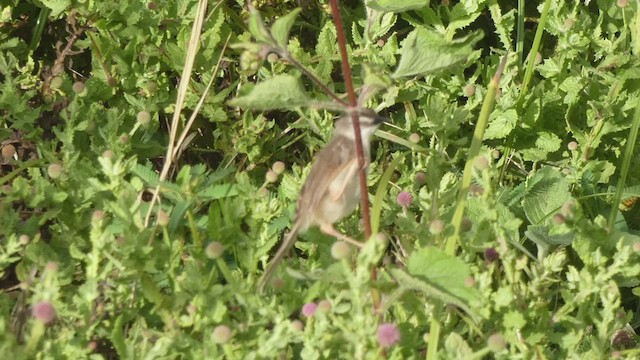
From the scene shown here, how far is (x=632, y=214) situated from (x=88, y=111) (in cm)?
152

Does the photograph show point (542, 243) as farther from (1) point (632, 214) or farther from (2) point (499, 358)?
(1) point (632, 214)

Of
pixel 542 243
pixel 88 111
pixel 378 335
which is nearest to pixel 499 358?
pixel 378 335

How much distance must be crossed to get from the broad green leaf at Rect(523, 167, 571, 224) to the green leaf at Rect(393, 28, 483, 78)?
79 cm

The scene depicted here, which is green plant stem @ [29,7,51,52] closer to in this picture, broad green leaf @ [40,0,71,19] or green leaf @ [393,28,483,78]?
broad green leaf @ [40,0,71,19]

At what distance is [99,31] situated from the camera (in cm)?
259

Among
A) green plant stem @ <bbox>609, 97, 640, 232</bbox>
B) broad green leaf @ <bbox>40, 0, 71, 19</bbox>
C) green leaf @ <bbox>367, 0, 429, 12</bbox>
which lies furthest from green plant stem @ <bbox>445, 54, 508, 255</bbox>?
broad green leaf @ <bbox>40, 0, 71, 19</bbox>

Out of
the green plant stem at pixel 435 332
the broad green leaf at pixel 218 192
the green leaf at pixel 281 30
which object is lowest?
the broad green leaf at pixel 218 192

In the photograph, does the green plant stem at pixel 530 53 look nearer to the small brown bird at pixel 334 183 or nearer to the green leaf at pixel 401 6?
the green leaf at pixel 401 6

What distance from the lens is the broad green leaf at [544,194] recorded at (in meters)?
2.27

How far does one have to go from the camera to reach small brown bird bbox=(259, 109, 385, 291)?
5.44ft

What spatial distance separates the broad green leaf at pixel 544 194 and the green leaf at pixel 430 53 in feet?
2.59

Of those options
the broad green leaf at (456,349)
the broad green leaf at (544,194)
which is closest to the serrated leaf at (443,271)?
the broad green leaf at (456,349)

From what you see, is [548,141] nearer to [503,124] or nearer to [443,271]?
[503,124]

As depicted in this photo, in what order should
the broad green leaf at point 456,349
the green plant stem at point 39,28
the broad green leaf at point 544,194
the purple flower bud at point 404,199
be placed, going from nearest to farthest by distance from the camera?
the broad green leaf at point 456,349
the purple flower bud at point 404,199
the broad green leaf at point 544,194
the green plant stem at point 39,28
